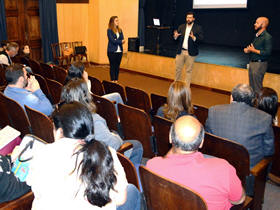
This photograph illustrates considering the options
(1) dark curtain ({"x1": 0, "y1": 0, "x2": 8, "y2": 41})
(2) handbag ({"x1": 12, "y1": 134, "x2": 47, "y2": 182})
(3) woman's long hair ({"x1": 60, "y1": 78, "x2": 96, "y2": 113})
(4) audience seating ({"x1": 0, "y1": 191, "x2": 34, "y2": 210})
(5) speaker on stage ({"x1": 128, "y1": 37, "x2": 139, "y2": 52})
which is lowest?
(4) audience seating ({"x1": 0, "y1": 191, "x2": 34, "y2": 210})

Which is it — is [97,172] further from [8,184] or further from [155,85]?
[155,85]

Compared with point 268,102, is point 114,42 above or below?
above

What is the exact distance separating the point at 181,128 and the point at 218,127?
0.86m

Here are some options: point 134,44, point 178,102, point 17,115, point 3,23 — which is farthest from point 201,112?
→ point 3,23

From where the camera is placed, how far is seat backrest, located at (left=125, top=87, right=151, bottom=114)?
3.33m

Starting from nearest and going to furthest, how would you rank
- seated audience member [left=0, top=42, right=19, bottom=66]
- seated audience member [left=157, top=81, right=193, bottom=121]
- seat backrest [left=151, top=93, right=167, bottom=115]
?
seated audience member [left=157, top=81, right=193, bottom=121], seat backrest [left=151, top=93, right=167, bottom=115], seated audience member [left=0, top=42, right=19, bottom=66]

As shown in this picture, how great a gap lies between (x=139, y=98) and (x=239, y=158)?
5.59 feet

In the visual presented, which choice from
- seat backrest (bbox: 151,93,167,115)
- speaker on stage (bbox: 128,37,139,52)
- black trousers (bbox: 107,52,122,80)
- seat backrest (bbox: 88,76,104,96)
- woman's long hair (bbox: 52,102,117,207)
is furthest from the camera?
speaker on stage (bbox: 128,37,139,52)

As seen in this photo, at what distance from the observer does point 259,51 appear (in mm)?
4617

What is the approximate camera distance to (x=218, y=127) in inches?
88.5

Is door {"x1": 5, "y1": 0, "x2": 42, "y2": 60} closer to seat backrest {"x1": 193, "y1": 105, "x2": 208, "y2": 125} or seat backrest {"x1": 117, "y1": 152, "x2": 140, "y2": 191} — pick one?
seat backrest {"x1": 193, "y1": 105, "x2": 208, "y2": 125}

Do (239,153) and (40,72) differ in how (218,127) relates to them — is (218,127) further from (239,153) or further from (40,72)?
(40,72)

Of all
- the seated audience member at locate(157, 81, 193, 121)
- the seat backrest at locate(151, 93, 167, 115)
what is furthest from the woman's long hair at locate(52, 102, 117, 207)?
the seat backrest at locate(151, 93, 167, 115)

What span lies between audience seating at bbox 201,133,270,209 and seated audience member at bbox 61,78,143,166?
0.60 meters
